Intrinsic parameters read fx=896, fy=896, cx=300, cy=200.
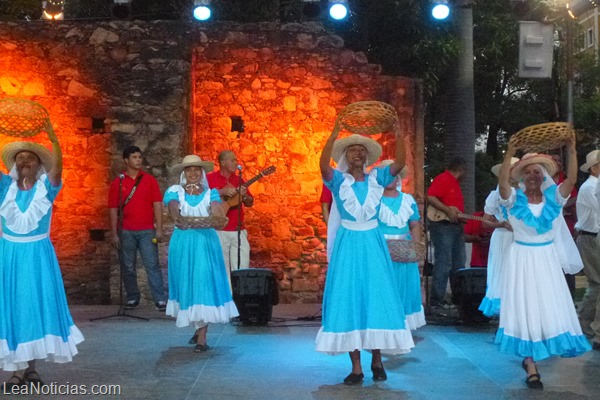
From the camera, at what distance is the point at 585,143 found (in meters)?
32.4

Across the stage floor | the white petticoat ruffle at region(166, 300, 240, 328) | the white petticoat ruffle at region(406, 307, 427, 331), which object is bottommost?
the stage floor

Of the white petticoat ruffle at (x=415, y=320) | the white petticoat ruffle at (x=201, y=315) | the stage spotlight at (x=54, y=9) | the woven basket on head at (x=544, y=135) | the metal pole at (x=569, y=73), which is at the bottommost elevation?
the white petticoat ruffle at (x=415, y=320)

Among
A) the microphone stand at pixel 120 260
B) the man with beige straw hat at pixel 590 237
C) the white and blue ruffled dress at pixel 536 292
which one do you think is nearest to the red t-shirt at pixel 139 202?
the microphone stand at pixel 120 260

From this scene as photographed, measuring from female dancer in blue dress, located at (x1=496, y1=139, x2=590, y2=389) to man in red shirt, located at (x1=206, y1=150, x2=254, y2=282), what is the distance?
4.38 meters

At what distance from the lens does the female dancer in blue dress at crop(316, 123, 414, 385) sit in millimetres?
6879

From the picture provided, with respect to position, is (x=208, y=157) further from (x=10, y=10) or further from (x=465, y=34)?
(x=10, y=10)

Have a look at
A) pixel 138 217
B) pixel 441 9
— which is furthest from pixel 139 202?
pixel 441 9

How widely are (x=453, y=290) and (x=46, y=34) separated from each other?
673 cm

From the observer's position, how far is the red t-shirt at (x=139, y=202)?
1136 cm

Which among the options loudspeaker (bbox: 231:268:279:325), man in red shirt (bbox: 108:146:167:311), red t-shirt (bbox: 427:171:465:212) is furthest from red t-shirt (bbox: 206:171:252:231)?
red t-shirt (bbox: 427:171:465:212)

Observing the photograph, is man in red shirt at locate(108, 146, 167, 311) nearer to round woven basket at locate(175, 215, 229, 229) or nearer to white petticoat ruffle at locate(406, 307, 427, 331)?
round woven basket at locate(175, 215, 229, 229)

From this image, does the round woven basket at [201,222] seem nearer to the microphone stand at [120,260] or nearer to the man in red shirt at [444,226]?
the microphone stand at [120,260]

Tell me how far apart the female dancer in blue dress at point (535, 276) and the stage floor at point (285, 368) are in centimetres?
32

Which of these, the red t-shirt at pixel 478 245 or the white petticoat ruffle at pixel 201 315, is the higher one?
the red t-shirt at pixel 478 245
